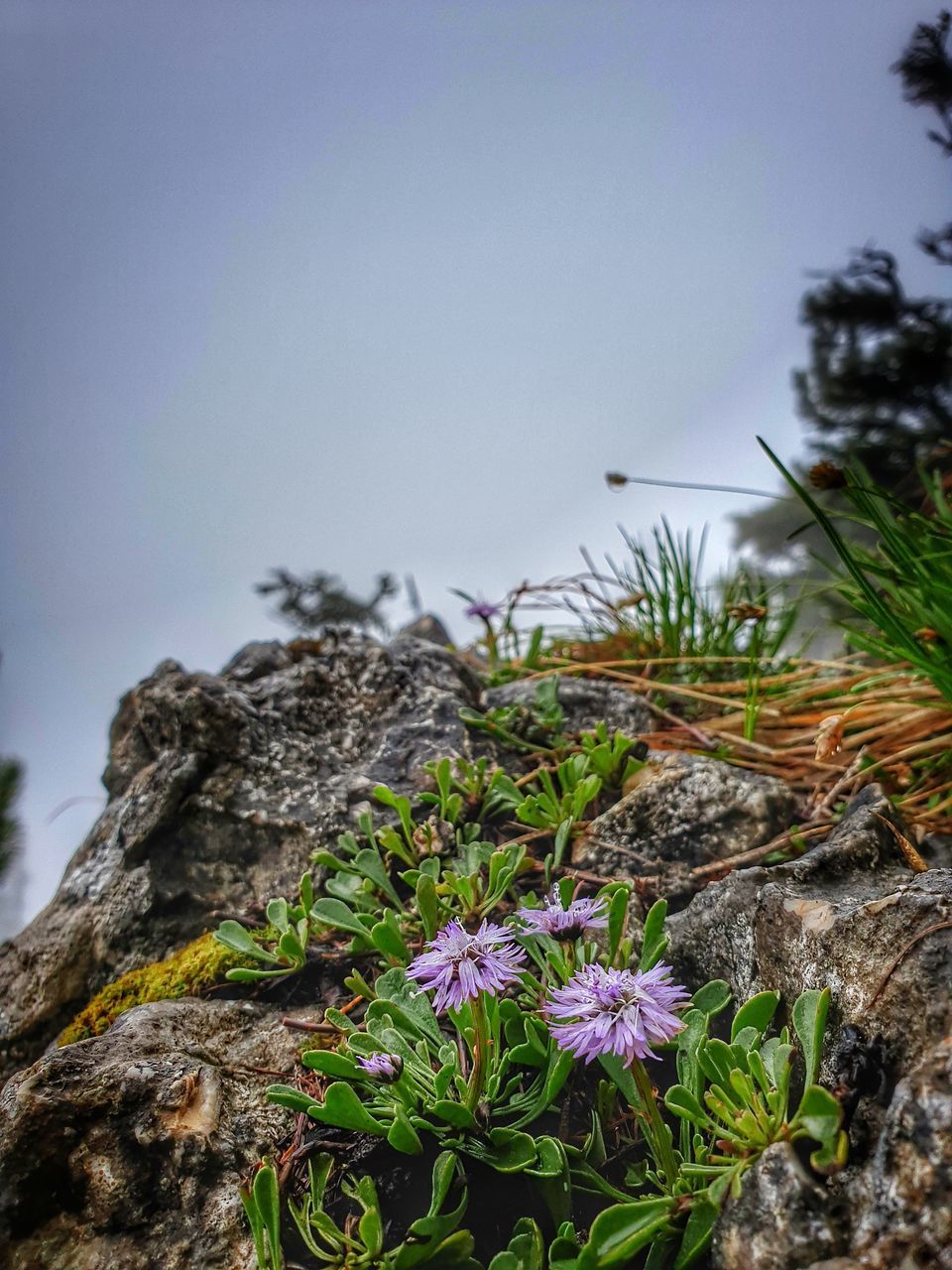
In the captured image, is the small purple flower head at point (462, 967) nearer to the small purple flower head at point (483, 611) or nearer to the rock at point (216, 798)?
the rock at point (216, 798)

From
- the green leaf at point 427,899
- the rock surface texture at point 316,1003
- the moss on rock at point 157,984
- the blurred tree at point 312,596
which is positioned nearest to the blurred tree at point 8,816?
the blurred tree at point 312,596

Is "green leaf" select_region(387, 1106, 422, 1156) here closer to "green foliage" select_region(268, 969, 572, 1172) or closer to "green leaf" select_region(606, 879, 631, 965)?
"green foliage" select_region(268, 969, 572, 1172)

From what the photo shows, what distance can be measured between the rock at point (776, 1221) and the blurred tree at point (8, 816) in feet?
33.1

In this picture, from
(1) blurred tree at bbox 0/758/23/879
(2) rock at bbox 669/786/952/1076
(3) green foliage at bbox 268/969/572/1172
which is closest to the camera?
(2) rock at bbox 669/786/952/1076

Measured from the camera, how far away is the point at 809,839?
1.73 metres

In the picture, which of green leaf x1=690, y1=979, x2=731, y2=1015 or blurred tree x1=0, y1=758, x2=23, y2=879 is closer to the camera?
green leaf x1=690, y1=979, x2=731, y2=1015

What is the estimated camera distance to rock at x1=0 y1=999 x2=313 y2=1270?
1108mm

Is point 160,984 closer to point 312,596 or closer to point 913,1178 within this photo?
point 913,1178

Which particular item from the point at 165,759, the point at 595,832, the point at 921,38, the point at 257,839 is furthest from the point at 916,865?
the point at 921,38

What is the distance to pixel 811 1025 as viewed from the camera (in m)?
1.02

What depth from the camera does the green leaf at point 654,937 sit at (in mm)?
1255

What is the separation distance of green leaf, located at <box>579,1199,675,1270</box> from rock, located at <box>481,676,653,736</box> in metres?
1.47

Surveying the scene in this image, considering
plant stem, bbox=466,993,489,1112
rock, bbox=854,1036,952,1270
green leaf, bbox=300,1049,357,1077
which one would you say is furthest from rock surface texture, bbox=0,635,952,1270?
plant stem, bbox=466,993,489,1112

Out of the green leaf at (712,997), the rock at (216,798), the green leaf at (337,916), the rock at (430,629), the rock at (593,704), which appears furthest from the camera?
the rock at (430,629)
